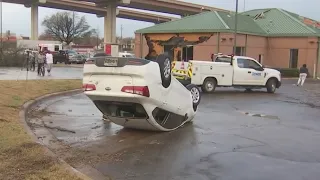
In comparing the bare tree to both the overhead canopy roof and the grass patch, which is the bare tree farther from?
the grass patch

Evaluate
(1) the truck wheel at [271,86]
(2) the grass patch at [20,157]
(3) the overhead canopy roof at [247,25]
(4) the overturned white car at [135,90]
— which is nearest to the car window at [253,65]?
(1) the truck wheel at [271,86]

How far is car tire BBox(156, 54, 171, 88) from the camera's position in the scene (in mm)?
8828

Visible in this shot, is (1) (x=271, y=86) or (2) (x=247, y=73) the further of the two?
(1) (x=271, y=86)

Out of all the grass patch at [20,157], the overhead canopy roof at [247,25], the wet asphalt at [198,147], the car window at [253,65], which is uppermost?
the overhead canopy roof at [247,25]

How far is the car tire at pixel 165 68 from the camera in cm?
883

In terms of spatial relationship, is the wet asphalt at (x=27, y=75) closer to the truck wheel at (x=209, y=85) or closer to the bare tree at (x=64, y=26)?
the truck wheel at (x=209, y=85)

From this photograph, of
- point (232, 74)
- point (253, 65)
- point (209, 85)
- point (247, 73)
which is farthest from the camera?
point (253, 65)

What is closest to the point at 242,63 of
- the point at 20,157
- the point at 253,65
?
the point at 253,65

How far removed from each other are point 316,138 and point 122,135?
4454 mm

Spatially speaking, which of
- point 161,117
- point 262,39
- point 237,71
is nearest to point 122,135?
point 161,117

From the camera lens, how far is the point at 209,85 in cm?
2161

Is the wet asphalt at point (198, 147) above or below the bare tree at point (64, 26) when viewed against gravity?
below

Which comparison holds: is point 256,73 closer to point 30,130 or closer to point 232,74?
point 232,74

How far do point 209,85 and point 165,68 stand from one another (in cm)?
1287
